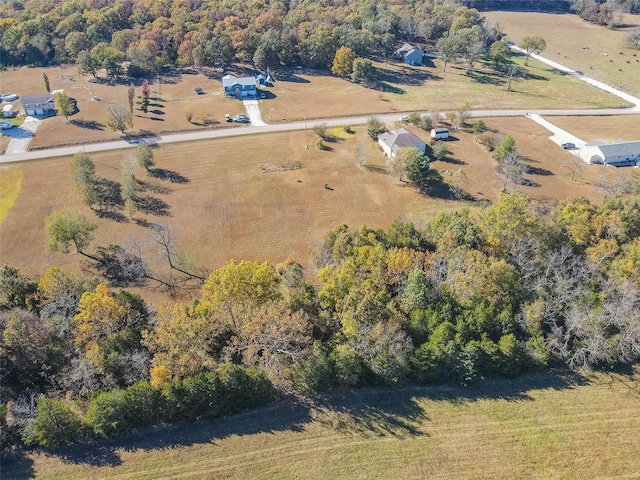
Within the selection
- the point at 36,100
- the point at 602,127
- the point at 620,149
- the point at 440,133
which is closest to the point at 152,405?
the point at 440,133

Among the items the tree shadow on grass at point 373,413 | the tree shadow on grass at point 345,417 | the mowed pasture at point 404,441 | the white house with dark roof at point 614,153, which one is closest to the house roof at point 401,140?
the white house with dark roof at point 614,153

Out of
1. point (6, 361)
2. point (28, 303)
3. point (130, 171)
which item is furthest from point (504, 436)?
point (130, 171)

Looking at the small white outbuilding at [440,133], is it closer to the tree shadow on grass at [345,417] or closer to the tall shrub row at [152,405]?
the tree shadow on grass at [345,417]

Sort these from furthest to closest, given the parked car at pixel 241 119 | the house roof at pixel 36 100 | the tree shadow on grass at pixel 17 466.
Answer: the house roof at pixel 36 100 → the parked car at pixel 241 119 → the tree shadow on grass at pixel 17 466

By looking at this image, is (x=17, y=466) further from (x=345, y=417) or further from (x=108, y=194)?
(x=108, y=194)

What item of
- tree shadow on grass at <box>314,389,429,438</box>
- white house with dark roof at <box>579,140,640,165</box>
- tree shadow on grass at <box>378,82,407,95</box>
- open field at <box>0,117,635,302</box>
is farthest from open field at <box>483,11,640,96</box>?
tree shadow on grass at <box>314,389,429,438</box>

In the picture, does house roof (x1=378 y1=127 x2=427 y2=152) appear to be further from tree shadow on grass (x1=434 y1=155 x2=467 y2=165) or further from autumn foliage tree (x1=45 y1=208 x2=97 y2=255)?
autumn foliage tree (x1=45 y1=208 x2=97 y2=255)
